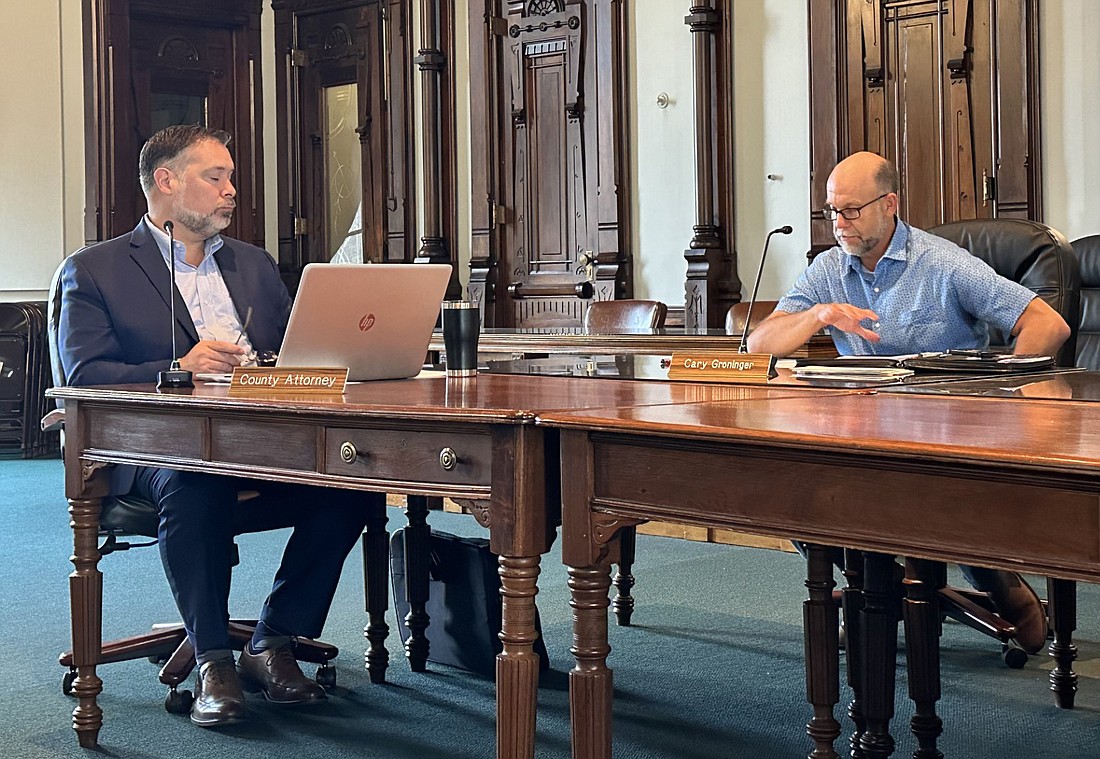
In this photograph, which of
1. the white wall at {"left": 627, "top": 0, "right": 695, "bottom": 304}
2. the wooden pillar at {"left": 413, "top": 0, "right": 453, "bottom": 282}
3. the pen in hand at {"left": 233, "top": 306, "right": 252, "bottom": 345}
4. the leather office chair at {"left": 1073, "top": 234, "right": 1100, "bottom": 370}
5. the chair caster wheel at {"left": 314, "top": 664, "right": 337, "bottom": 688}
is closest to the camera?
the chair caster wheel at {"left": 314, "top": 664, "right": 337, "bottom": 688}

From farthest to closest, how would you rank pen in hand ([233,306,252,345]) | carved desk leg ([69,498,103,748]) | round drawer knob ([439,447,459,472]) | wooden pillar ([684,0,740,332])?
1. wooden pillar ([684,0,740,332])
2. pen in hand ([233,306,252,345])
3. carved desk leg ([69,498,103,748])
4. round drawer knob ([439,447,459,472])

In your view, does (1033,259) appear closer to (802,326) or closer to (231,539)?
(802,326)

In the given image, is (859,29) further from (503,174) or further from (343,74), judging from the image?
(343,74)

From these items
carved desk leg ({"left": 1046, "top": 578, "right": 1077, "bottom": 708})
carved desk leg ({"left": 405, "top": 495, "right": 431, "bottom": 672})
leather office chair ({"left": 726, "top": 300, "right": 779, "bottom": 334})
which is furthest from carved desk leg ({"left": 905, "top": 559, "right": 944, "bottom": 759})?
leather office chair ({"left": 726, "top": 300, "right": 779, "bottom": 334})

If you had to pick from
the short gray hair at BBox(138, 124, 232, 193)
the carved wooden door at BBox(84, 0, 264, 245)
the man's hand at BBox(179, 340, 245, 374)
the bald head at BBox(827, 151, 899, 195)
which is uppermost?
the carved wooden door at BBox(84, 0, 264, 245)

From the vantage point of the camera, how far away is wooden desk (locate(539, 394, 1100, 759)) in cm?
130

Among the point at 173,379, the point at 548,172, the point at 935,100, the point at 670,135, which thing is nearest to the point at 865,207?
the point at 173,379

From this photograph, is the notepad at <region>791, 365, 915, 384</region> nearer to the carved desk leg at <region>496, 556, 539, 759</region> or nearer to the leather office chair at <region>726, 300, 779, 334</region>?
the carved desk leg at <region>496, 556, 539, 759</region>

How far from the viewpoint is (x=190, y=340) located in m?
2.89

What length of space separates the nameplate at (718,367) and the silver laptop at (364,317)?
1.54 feet

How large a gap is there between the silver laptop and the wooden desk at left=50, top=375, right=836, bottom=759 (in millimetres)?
66

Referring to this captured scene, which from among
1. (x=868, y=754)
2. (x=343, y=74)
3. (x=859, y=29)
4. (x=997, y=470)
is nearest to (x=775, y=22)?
(x=859, y=29)

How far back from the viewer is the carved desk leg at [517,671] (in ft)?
6.04

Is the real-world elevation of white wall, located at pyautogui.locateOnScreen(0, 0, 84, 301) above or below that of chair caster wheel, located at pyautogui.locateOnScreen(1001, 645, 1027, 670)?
above
